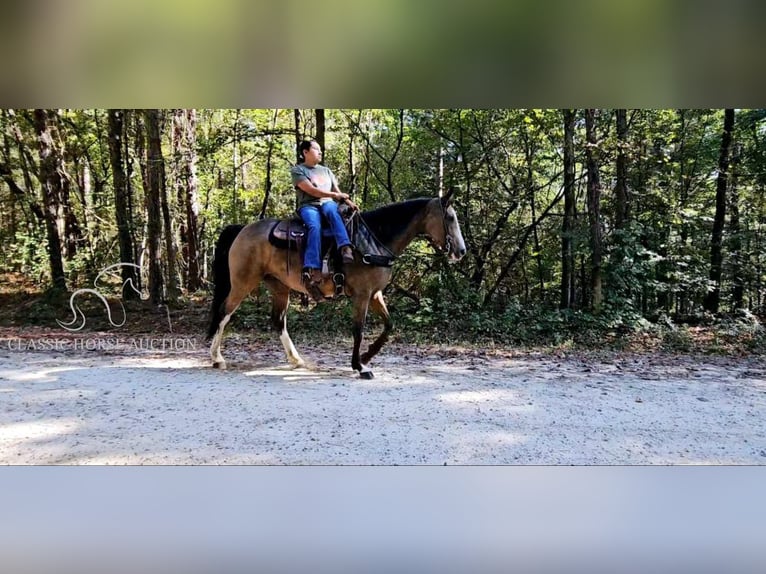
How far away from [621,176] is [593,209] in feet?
1.39

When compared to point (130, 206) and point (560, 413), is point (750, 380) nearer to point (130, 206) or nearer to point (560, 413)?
point (560, 413)

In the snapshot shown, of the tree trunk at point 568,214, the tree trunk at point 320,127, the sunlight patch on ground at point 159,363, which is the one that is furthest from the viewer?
the tree trunk at point 568,214

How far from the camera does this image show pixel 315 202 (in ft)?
11.8

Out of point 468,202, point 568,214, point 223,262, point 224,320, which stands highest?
point 468,202

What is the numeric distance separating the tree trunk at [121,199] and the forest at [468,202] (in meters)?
0.01

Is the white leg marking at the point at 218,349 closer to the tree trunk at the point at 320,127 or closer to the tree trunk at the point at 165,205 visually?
the tree trunk at the point at 165,205

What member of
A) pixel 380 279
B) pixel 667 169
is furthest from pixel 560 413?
pixel 667 169

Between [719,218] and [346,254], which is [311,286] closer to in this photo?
[346,254]

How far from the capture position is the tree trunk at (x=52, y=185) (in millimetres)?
3570

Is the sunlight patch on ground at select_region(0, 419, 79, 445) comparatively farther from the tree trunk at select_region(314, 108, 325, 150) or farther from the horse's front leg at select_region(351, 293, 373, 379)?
the tree trunk at select_region(314, 108, 325, 150)

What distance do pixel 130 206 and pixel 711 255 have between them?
4.91 meters

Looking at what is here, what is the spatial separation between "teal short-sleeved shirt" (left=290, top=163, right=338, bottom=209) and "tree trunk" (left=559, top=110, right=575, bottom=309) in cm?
234
